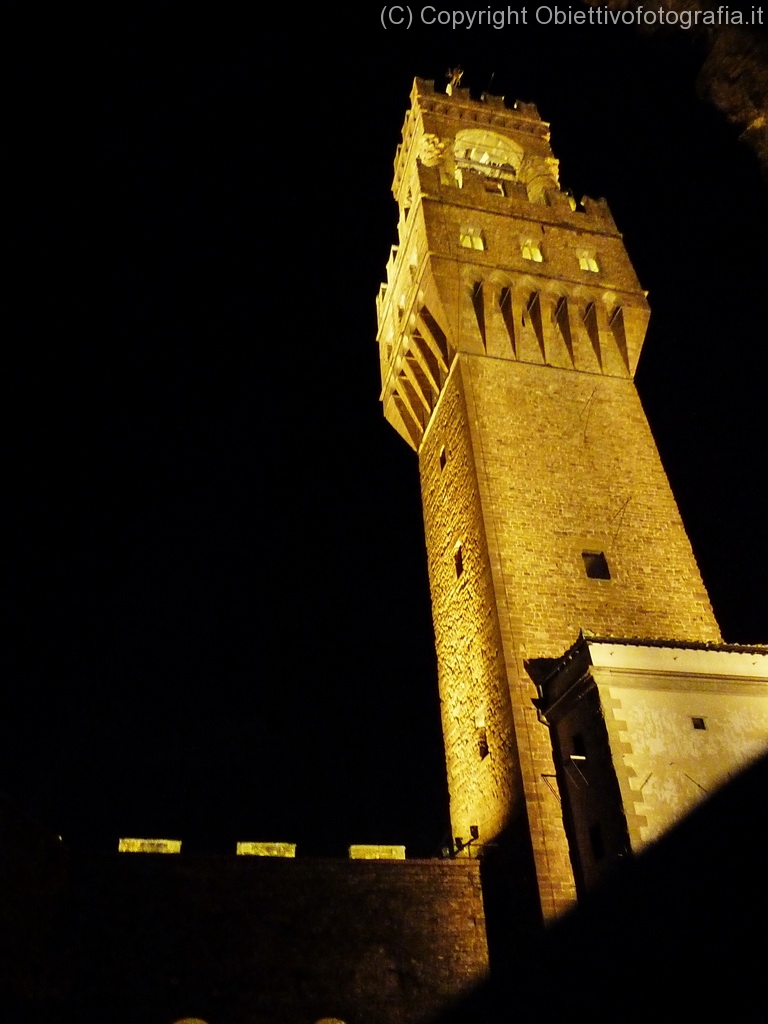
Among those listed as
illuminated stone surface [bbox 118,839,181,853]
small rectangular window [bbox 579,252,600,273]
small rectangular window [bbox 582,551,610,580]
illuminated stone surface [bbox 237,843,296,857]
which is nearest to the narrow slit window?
small rectangular window [bbox 582,551,610,580]

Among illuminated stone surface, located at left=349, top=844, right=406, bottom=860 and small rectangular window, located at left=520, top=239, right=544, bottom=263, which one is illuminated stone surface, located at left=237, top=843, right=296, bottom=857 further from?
small rectangular window, located at left=520, top=239, right=544, bottom=263

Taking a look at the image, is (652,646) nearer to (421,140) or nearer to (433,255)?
(433,255)

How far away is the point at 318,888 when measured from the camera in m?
12.3

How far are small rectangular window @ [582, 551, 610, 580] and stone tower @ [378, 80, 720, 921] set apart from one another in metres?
0.04

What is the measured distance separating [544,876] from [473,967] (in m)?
1.85

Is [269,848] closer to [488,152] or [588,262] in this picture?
[588,262]

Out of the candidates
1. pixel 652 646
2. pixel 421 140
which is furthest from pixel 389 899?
pixel 421 140

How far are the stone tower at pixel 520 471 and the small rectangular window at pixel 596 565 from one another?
0.15 feet

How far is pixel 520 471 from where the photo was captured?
55.3ft

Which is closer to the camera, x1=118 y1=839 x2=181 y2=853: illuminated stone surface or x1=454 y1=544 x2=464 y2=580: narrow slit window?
x1=118 y1=839 x2=181 y2=853: illuminated stone surface

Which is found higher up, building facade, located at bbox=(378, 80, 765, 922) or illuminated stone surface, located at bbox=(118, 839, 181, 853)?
building facade, located at bbox=(378, 80, 765, 922)

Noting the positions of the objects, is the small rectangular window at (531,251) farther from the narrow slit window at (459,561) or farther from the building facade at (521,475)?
the narrow slit window at (459,561)

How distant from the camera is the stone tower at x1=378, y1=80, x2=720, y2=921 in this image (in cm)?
1408

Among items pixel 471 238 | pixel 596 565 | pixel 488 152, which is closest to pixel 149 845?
pixel 596 565
